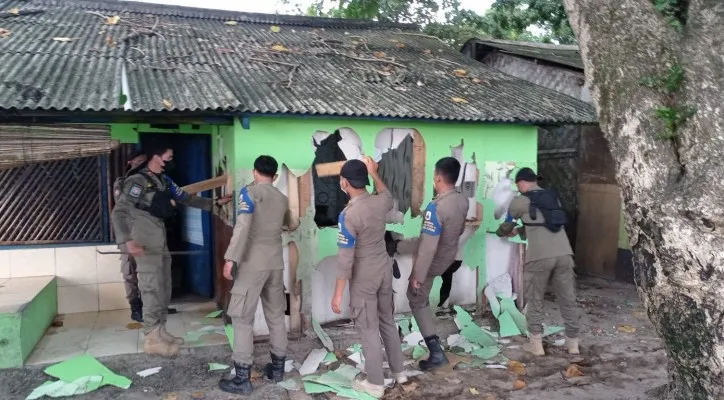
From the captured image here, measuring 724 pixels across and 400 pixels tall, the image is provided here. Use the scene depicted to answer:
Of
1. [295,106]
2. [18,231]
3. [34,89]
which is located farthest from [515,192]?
[18,231]

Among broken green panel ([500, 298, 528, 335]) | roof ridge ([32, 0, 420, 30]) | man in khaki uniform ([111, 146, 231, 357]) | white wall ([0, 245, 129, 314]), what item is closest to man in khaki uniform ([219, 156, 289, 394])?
man in khaki uniform ([111, 146, 231, 357])

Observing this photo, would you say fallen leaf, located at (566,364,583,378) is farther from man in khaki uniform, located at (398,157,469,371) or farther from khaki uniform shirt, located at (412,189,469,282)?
khaki uniform shirt, located at (412,189,469,282)

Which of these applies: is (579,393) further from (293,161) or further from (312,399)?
(293,161)

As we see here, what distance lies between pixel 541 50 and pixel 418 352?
7169mm

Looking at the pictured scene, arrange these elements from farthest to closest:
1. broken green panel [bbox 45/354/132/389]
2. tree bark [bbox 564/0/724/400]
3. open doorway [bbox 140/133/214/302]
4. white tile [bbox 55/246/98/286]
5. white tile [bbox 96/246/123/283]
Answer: open doorway [bbox 140/133/214/302]
white tile [bbox 96/246/123/283]
white tile [bbox 55/246/98/286]
broken green panel [bbox 45/354/132/389]
tree bark [bbox 564/0/724/400]

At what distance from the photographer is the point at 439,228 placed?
4.84 m

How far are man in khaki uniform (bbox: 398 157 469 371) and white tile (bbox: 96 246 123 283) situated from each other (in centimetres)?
378

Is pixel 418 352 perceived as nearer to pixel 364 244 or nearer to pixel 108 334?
pixel 364 244

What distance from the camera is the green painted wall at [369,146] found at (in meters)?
5.66

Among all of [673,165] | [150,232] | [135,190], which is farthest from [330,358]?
[673,165]

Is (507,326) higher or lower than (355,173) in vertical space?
lower

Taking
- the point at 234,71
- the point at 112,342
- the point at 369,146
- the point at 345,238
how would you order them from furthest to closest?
the point at 234,71, the point at 369,146, the point at 112,342, the point at 345,238

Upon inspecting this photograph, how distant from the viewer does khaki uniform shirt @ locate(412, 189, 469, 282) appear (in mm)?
4852

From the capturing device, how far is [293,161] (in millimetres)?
5840
